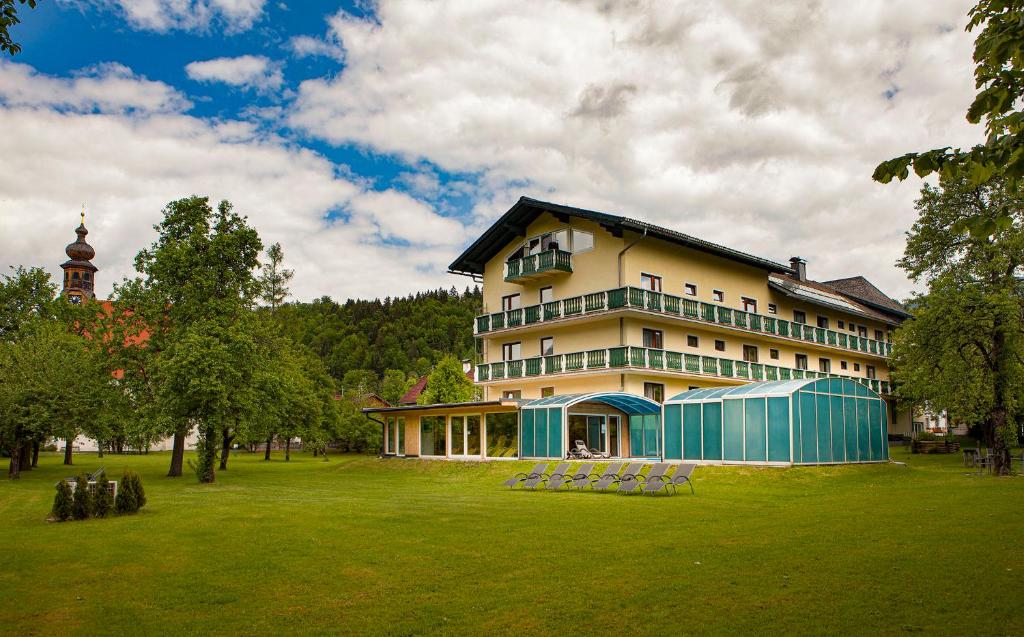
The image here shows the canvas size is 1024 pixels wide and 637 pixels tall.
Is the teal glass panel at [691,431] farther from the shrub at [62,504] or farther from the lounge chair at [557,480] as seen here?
the shrub at [62,504]

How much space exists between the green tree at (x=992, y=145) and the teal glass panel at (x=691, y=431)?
25489mm

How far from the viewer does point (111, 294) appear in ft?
113

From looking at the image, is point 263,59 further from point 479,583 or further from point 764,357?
point 764,357

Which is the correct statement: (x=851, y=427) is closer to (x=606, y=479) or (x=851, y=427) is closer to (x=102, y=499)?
(x=606, y=479)

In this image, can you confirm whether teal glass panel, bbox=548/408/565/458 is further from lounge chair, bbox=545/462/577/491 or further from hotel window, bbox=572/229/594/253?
hotel window, bbox=572/229/594/253

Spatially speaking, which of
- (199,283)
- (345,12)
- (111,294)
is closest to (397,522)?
(345,12)

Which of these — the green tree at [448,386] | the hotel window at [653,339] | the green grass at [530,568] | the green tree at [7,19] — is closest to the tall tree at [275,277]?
the green tree at [448,386]

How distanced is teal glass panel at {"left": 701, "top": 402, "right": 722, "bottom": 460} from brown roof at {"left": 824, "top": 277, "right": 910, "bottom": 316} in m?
34.3

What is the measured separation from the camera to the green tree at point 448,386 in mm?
57406

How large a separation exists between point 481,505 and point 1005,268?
75.0ft

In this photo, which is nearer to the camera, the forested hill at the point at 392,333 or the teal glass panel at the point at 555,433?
the teal glass panel at the point at 555,433

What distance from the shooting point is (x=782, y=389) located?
28594 millimetres

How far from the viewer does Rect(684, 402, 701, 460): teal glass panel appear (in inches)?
1220

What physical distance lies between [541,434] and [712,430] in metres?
7.88
